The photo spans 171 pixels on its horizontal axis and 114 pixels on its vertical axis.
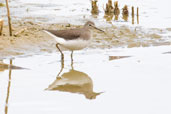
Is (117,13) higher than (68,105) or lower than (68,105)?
higher

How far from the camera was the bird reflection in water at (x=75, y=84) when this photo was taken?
28.6ft

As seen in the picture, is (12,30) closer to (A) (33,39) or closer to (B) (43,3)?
(A) (33,39)

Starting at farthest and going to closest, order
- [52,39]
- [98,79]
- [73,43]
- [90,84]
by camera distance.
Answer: [52,39] → [73,43] → [98,79] → [90,84]

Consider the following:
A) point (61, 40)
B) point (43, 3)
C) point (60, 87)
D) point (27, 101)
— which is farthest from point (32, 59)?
point (43, 3)

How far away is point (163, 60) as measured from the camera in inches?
445

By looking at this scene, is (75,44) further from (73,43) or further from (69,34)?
(69,34)

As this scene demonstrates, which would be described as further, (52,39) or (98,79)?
(52,39)

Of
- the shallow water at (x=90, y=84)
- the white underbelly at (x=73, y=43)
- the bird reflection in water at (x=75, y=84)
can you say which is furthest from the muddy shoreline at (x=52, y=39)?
the bird reflection in water at (x=75, y=84)

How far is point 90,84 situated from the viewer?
9266mm

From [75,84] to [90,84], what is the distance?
12.4 inches

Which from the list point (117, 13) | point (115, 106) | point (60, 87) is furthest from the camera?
point (117, 13)

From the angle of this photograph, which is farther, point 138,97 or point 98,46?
point 98,46

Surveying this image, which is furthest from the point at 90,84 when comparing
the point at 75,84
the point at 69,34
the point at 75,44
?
the point at 69,34

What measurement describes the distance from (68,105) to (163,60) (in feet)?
13.8
